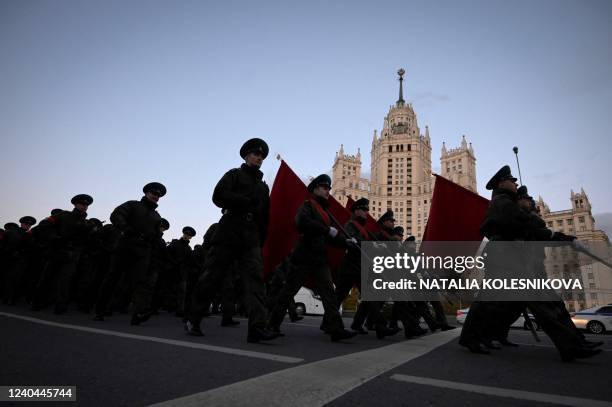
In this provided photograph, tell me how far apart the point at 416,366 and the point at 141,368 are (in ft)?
6.65

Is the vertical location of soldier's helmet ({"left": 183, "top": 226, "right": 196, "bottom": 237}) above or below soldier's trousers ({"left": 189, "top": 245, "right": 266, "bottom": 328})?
above

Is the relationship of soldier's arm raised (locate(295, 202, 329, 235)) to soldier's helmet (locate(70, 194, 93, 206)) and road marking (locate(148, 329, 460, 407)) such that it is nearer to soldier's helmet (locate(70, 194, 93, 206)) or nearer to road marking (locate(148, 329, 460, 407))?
road marking (locate(148, 329, 460, 407))

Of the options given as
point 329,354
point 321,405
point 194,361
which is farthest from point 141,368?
point 329,354

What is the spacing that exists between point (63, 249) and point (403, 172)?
117315 mm

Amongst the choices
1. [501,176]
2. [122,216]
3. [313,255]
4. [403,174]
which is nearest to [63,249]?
[122,216]

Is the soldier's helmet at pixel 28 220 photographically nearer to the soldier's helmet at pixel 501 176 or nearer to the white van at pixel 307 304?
the white van at pixel 307 304

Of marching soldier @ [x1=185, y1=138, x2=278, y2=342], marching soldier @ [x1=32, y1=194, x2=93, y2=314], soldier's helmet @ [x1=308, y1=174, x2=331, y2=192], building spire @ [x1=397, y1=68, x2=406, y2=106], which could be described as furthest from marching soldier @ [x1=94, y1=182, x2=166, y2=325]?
building spire @ [x1=397, y1=68, x2=406, y2=106]

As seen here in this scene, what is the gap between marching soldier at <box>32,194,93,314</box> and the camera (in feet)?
21.5

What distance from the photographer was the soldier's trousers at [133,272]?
5430 mm

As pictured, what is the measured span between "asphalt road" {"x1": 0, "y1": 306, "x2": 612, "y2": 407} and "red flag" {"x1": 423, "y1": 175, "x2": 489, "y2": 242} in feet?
15.2

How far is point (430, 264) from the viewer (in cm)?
791

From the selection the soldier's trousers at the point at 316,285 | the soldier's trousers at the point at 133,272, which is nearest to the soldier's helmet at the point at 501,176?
the soldier's trousers at the point at 316,285

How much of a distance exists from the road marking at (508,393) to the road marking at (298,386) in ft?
0.94

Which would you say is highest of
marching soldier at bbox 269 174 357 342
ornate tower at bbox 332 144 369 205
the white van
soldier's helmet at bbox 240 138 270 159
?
ornate tower at bbox 332 144 369 205
